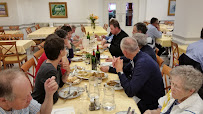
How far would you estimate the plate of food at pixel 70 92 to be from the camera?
1.73m

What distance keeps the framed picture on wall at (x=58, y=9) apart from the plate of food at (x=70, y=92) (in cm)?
866

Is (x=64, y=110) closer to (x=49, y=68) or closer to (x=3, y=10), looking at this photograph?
(x=49, y=68)

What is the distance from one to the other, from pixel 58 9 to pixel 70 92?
8.86 metres

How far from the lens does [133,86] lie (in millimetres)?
1828

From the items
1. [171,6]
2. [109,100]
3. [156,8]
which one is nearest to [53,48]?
[109,100]

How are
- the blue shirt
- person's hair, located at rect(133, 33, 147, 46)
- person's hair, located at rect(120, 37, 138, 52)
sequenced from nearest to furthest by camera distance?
person's hair, located at rect(120, 37, 138, 52) < person's hair, located at rect(133, 33, 147, 46) < the blue shirt

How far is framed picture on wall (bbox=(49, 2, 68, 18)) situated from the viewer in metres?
9.77

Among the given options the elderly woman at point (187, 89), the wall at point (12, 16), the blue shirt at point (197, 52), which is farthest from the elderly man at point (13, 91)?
the wall at point (12, 16)

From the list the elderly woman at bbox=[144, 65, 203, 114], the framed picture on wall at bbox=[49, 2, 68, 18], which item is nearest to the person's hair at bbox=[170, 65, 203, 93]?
the elderly woman at bbox=[144, 65, 203, 114]

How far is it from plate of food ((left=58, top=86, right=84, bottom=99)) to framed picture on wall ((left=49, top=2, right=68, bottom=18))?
866 centimetres

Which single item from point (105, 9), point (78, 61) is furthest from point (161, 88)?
point (105, 9)

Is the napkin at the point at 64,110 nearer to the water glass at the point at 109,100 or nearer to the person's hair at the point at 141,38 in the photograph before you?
the water glass at the point at 109,100

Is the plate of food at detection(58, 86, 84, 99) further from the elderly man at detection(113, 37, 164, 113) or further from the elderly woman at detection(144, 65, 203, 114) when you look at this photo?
the elderly woman at detection(144, 65, 203, 114)

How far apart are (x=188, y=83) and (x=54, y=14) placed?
9579 mm
